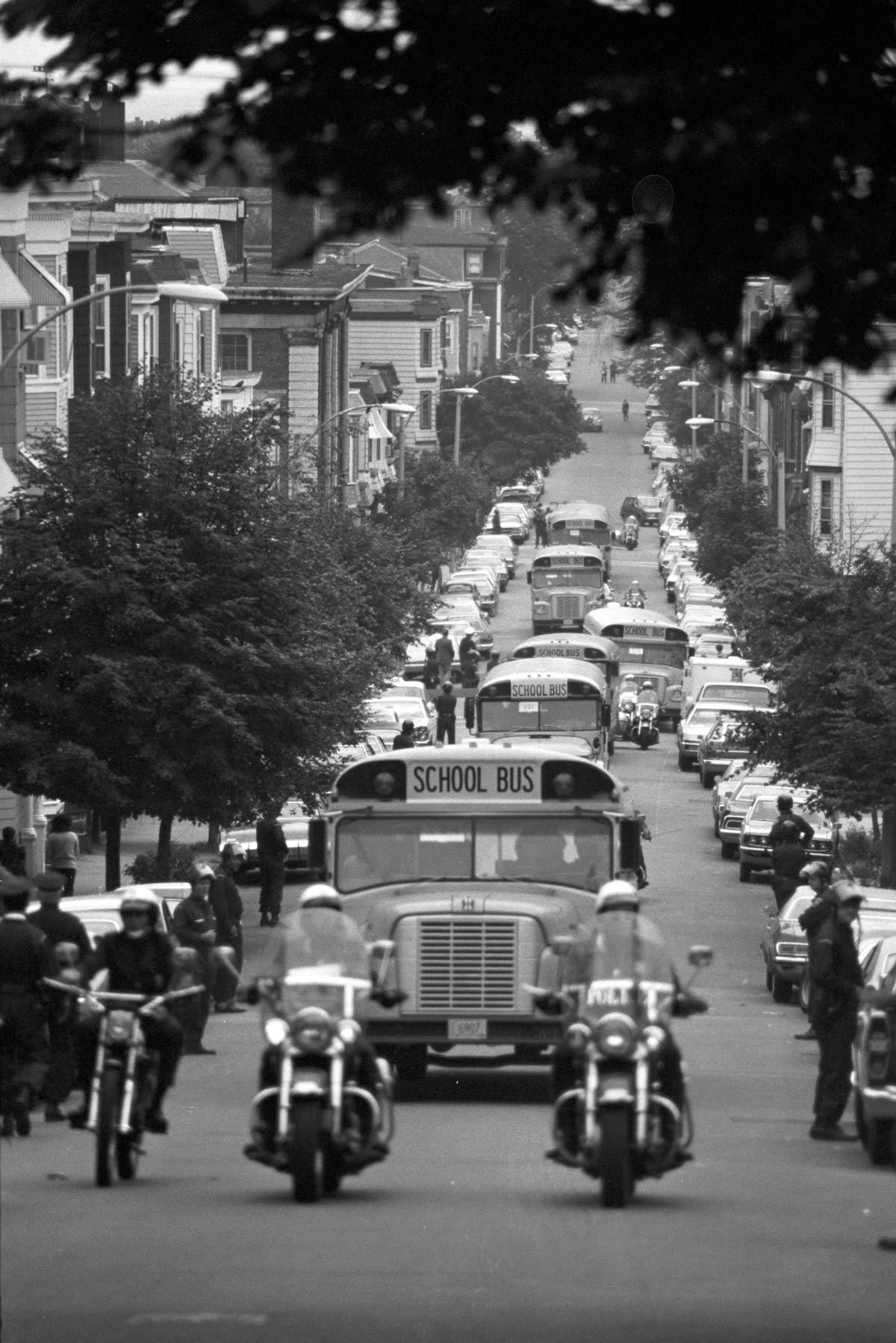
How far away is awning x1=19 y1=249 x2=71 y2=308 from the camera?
48125mm

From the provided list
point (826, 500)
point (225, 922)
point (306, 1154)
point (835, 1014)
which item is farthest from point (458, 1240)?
point (826, 500)

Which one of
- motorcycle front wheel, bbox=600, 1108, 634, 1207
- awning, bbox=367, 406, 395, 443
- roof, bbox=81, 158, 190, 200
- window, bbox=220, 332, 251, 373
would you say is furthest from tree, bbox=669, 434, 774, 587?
motorcycle front wheel, bbox=600, 1108, 634, 1207

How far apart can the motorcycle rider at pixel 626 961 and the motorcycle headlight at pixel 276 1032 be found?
1.29 metres

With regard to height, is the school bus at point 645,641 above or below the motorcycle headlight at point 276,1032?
above

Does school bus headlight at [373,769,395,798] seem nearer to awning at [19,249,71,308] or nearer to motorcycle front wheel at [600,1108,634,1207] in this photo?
motorcycle front wheel at [600,1108,634,1207]

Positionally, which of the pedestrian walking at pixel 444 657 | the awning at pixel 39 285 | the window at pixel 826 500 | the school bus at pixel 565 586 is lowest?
the pedestrian walking at pixel 444 657

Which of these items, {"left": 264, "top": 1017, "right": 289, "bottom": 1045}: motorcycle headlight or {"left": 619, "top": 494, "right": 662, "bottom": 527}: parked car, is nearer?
{"left": 264, "top": 1017, "right": 289, "bottom": 1045}: motorcycle headlight

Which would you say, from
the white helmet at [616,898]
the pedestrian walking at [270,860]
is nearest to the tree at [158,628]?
the pedestrian walking at [270,860]

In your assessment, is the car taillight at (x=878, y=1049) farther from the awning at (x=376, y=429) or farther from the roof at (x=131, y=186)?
the awning at (x=376, y=429)

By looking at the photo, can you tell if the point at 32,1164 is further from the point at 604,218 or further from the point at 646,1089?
the point at 604,218

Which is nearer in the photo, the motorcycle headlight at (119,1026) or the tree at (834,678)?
the motorcycle headlight at (119,1026)

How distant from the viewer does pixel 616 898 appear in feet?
44.9

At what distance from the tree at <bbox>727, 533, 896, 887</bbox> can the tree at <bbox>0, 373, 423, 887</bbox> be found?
6.12 m

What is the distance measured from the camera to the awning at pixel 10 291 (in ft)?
144
